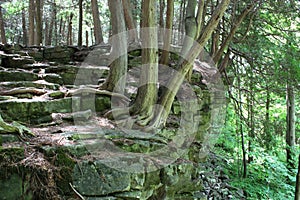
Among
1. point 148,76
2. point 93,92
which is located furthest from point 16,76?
point 148,76

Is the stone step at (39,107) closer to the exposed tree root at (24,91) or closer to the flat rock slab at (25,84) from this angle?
the exposed tree root at (24,91)

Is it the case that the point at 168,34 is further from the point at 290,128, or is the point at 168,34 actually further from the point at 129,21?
the point at 290,128

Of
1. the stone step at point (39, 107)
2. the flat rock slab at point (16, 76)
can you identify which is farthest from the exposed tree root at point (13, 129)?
the flat rock slab at point (16, 76)

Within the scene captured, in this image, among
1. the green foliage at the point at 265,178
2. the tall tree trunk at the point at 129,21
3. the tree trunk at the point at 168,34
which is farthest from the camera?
the green foliage at the point at 265,178

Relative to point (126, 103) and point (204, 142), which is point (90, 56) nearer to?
point (126, 103)

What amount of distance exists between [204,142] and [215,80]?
2.23m

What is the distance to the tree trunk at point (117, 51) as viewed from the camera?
6062 mm

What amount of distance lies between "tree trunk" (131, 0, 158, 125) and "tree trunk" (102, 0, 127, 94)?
0.58 meters

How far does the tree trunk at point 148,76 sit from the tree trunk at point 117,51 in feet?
1.91

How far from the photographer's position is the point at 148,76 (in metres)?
5.71

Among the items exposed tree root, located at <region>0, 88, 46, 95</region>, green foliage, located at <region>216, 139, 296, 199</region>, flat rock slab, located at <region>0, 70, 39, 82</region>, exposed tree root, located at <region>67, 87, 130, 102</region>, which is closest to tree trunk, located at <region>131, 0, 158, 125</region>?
exposed tree root, located at <region>67, 87, 130, 102</region>

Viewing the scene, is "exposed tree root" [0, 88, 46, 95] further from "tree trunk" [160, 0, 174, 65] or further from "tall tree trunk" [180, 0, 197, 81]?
"tree trunk" [160, 0, 174, 65]

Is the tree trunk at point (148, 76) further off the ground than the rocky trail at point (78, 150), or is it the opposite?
the tree trunk at point (148, 76)

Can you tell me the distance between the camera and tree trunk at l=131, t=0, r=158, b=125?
5570 mm
